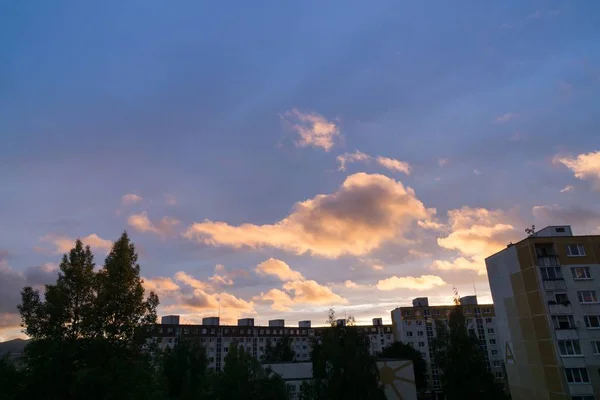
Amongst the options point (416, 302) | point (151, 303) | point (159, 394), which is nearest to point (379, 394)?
point (159, 394)

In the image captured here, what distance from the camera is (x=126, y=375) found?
24.2 m

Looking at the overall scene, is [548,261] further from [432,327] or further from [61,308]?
[432,327]

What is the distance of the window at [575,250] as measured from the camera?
49.0 m

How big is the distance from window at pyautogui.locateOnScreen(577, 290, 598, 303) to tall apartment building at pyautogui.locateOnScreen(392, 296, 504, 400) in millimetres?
68395

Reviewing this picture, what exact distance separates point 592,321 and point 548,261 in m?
8.18

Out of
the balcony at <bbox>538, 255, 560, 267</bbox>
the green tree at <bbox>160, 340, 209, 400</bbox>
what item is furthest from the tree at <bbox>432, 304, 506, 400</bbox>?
the green tree at <bbox>160, 340, 209, 400</bbox>

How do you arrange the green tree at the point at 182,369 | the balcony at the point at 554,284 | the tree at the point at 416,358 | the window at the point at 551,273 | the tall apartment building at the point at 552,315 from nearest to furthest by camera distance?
the tall apartment building at the point at 552,315, the green tree at the point at 182,369, the balcony at the point at 554,284, the window at the point at 551,273, the tree at the point at 416,358

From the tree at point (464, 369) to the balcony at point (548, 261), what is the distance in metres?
15.3

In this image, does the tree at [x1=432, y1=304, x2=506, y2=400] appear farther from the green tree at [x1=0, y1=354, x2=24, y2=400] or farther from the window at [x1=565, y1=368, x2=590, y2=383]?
the green tree at [x1=0, y1=354, x2=24, y2=400]

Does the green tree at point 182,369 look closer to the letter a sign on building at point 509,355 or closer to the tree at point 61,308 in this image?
the tree at point 61,308

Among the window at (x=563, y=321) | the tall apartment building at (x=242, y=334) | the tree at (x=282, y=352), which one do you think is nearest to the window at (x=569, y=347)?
the window at (x=563, y=321)

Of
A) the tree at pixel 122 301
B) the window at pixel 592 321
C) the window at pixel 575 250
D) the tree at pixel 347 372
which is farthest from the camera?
the window at pixel 575 250

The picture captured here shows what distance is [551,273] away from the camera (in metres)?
48.0

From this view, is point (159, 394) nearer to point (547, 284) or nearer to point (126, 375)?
point (126, 375)
